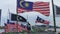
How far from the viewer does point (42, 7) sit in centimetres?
1934

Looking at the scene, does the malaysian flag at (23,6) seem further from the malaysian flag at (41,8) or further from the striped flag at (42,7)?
the striped flag at (42,7)

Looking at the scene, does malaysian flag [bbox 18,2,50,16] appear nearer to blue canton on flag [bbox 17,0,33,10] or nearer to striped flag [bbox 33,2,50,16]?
striped flag [bbox 33,2,50,16]

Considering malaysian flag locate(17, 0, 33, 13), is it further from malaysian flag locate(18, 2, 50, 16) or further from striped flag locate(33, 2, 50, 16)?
striped flag locate(33, 2, 50, 16)

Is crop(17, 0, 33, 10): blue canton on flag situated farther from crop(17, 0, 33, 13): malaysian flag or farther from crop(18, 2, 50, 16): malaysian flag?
crop(18, 2, 50, 16): malaysian flag

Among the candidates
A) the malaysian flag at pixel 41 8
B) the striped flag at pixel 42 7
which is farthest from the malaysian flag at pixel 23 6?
the striped flag at pixel 42 7

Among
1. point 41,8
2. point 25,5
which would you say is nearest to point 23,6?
point 25,5

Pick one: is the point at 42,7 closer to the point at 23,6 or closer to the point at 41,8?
the point at 41,8

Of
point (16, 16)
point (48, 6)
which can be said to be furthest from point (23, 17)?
point (48, 6)

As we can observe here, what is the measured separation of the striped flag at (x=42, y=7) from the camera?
1936cm

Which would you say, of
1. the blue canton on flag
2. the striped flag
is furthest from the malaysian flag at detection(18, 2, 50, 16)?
the blue canton on flag

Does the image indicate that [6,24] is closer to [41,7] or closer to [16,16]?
[16,16]

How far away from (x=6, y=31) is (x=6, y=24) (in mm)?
483

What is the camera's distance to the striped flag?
63.5 ft

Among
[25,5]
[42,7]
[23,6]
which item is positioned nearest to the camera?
[42,7]
